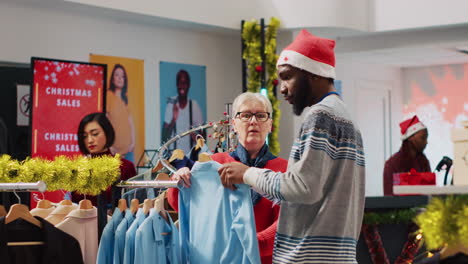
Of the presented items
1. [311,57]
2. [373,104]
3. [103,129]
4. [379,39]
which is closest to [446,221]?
[311,57]

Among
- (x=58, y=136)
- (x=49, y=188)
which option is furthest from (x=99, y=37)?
(x=49, y=188)

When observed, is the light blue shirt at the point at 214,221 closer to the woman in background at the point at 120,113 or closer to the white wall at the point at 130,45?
the white wall at the point at 130,45

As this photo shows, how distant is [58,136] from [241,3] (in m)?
3.17

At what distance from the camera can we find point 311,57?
2.97 meters

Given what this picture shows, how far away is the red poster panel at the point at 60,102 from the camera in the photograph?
725 cm

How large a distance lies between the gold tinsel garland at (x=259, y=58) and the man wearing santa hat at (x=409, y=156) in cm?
170

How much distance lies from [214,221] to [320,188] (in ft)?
2.26

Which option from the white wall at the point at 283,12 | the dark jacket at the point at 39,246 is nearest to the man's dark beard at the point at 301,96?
the dark jacket at the point at 39,246

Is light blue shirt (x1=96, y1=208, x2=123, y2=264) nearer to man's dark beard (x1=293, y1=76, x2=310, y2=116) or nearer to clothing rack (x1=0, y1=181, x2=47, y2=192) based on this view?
clothing rack (x1=0, y1=181, x2=47, y2=192)

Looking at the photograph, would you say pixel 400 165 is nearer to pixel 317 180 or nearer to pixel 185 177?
pixel 185 177

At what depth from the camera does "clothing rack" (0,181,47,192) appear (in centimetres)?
323

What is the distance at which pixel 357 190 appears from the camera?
2.89m

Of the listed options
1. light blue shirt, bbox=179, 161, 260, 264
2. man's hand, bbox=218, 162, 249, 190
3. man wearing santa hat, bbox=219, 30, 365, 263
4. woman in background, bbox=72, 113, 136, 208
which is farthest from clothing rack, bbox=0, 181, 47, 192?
woman in background, bbox=72, 113, 136, 208

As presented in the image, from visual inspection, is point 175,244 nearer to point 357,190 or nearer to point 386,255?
point 357,190
